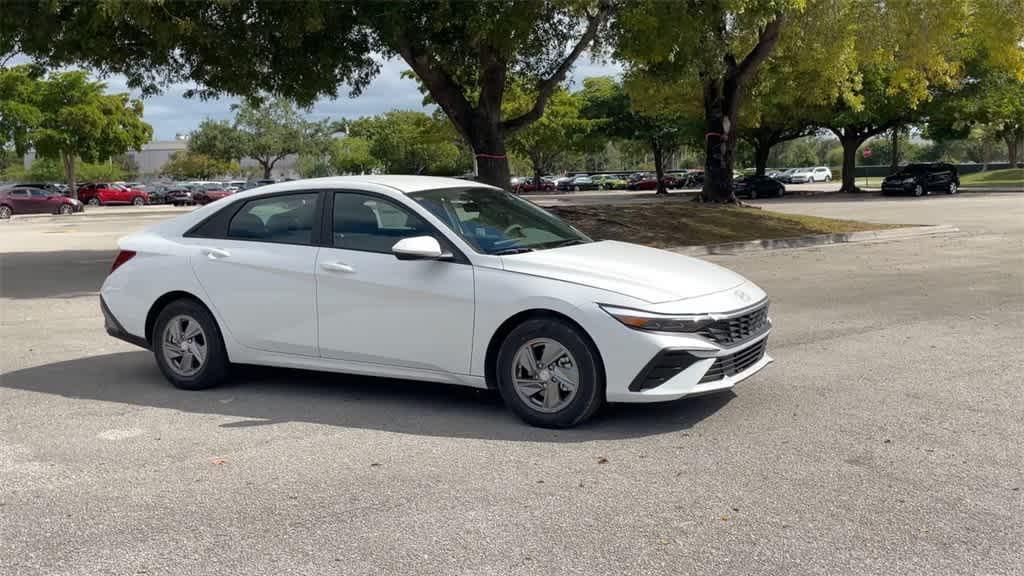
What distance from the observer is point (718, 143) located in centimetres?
2708

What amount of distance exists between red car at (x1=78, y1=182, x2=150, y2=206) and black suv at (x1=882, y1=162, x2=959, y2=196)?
42627 millimetres

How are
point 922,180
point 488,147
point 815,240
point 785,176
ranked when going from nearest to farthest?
point 815,240 → point 488,147 → point 922,180 → point 785,176

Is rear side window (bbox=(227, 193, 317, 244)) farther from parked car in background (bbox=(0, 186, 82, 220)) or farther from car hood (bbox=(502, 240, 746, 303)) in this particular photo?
parked car in background (bbox=(0, 186, 82, 220))

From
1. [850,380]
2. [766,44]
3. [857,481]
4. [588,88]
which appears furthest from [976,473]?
[588,88]

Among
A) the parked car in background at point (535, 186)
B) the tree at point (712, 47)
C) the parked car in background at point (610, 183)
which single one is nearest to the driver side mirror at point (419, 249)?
the tree at point (712, 47)

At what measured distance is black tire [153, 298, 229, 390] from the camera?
698 cm

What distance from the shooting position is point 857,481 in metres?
4.85

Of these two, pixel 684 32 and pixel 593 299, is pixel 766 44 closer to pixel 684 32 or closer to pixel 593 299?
pixel 684 32

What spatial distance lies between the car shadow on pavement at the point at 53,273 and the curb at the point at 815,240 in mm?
10047

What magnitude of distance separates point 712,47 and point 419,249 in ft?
55.1

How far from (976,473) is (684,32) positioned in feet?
48.1

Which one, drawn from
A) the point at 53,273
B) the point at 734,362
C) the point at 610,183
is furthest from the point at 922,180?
the point at 734,362

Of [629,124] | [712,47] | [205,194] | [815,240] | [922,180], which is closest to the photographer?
[815,240]

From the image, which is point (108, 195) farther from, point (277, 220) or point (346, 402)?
point (346, 402)
